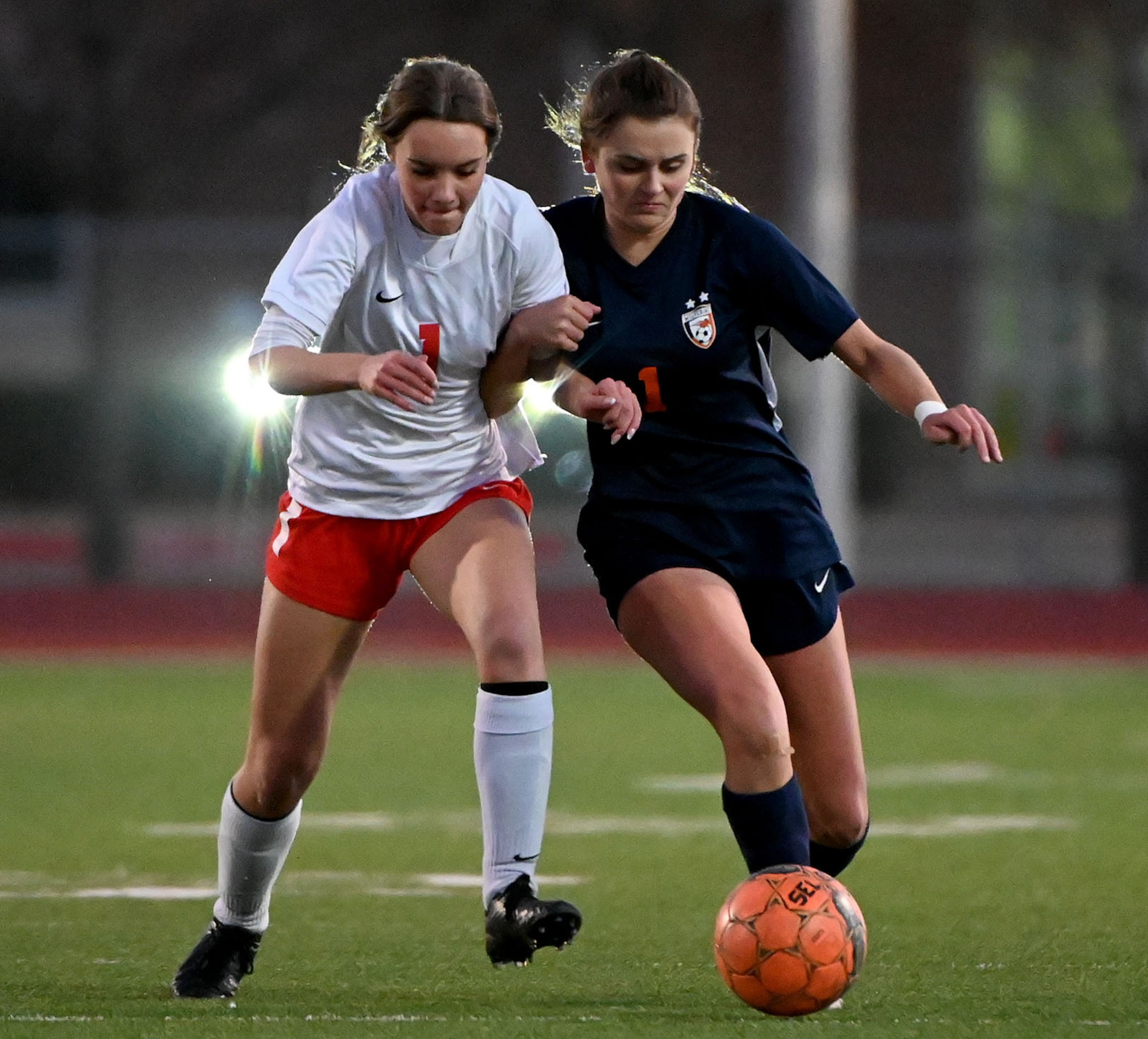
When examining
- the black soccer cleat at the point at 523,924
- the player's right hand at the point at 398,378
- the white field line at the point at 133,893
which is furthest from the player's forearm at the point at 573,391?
the white field line at the point at 133,893

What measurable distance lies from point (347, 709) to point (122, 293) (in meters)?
9.72

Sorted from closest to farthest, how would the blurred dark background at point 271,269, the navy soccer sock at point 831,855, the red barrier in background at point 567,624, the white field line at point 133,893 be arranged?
the navy soccer sock at point 831,855 → the white field line at point 133,893 → the red barrier in background at point 567,624 → the blurred dark background at point 271,269

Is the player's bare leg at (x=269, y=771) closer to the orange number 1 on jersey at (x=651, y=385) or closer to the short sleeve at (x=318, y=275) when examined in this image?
the short sleeve at (x=318, y=275)

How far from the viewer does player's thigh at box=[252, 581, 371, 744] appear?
4.95 metres

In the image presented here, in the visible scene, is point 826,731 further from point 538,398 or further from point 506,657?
point 538,398

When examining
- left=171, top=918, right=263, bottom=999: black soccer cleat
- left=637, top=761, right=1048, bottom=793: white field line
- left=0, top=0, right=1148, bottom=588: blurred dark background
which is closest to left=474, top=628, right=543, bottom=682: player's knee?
left=171, top=918, right=263, bottom=999: black soccer cleat

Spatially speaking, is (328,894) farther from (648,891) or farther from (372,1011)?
(372,1011)

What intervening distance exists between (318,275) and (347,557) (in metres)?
0.63

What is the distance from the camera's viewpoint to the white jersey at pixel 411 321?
4.94 metres

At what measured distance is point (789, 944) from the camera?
4508mm

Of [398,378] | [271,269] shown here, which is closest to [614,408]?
[398,378]

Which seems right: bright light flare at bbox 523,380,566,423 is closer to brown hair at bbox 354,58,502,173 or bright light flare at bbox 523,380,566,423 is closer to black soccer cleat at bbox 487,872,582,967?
brown hair at bbox 354,58,502,173

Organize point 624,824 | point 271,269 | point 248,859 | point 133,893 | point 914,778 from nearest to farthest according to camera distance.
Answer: point 248,859, point 133,893, point 624,824, point 914,778, point 271,269

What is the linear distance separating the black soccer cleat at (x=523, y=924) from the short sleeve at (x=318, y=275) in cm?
127
